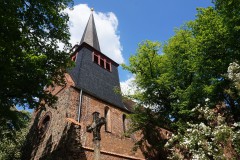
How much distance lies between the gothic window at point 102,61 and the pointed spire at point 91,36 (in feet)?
6.33

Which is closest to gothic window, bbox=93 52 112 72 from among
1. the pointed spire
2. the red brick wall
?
the pointed spire

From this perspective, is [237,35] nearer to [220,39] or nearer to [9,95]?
[220,39]

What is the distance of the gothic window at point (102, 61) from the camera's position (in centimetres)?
2155

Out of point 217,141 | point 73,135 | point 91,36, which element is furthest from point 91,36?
point 217,141

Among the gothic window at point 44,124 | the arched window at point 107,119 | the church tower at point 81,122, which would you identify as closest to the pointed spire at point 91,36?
the church tower at point 81,122

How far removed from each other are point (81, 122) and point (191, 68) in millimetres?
7545

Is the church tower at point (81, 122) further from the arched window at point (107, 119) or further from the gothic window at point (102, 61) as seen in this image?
the gothic window at point (102, 61)

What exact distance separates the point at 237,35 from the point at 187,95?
3.63 m

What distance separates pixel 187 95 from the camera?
1112 centimetres

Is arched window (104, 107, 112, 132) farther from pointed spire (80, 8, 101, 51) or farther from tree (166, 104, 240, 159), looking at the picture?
pointed spire (80, 8, 101, 51)

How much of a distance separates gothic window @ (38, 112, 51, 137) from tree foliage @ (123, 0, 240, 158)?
6305mm

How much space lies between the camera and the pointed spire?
23.9m

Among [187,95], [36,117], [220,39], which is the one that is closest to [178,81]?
[187,95]

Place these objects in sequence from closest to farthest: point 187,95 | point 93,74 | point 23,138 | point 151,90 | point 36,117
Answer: point 187,95
point 151,90
point 23,138
point 36,117
point 93,74
